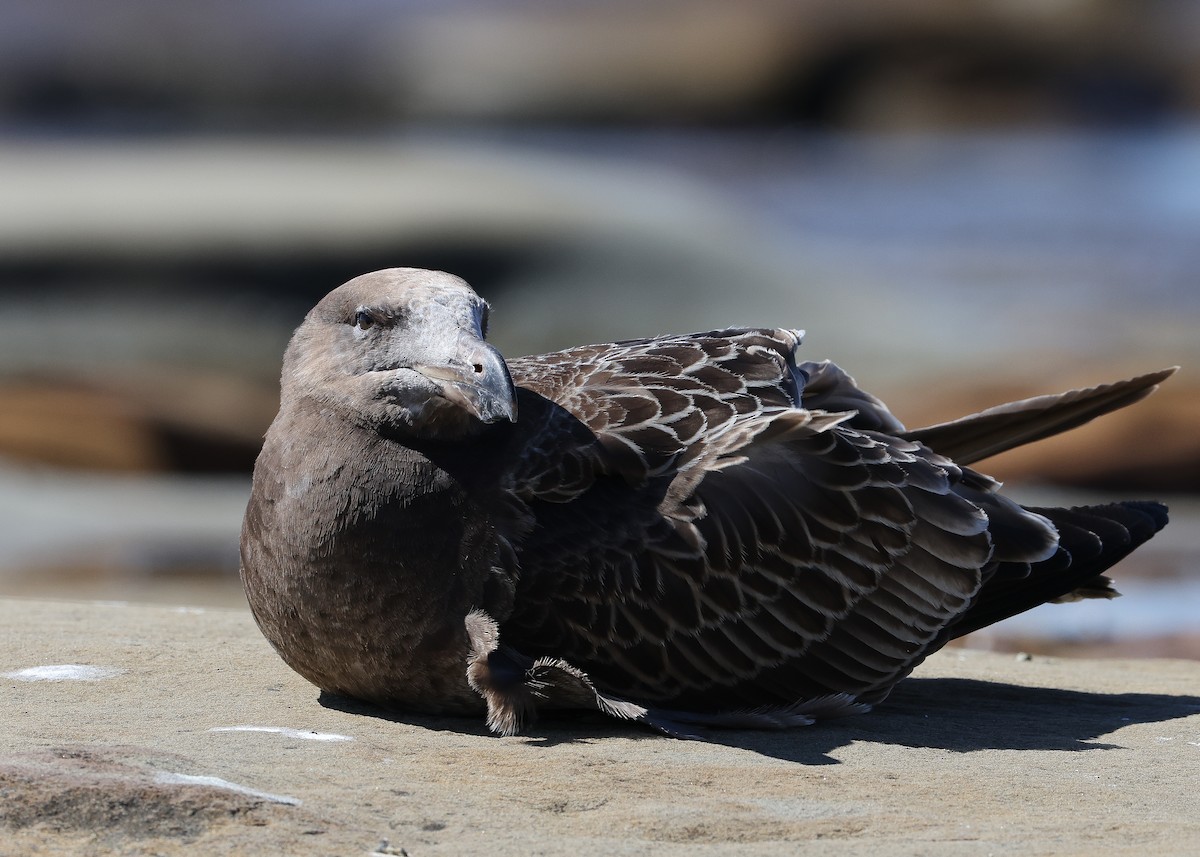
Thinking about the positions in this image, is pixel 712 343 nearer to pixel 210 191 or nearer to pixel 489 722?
pixel 489 722

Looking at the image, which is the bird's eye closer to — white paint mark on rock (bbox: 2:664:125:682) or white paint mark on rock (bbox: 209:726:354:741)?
white paint mark on rock (bbox: 209:726:354:741)

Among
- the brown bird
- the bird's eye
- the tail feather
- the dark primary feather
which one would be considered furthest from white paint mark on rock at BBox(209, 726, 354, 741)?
the tail feather

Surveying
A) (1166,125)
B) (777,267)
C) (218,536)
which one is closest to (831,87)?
(1166,125)

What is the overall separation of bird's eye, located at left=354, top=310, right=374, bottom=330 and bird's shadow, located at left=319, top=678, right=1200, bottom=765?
3.78 feet

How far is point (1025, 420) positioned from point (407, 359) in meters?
2.63

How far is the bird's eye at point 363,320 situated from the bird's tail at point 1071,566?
2.19 metres

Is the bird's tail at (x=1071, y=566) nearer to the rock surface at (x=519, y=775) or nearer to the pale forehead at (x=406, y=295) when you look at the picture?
the rock surface at (x=519, y=775)

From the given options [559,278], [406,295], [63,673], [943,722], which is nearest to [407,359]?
[406,295]

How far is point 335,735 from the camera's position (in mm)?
5066

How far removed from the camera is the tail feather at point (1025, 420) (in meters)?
6.78

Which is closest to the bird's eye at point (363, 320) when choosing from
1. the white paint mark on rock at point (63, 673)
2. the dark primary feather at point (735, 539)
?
the dark primary feather at point (735, 539)

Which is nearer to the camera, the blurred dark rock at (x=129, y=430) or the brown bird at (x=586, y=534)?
the brown bird at (x=586, y=534)

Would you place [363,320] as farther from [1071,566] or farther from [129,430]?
[129,430]

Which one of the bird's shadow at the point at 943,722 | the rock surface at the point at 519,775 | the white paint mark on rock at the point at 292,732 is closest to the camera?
the rock surface at the point at 519,775
